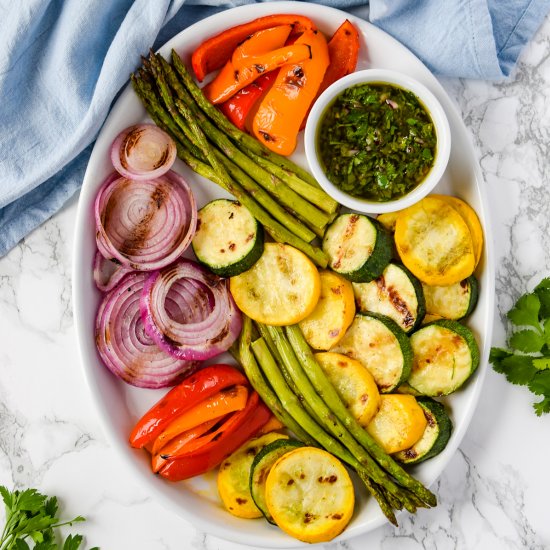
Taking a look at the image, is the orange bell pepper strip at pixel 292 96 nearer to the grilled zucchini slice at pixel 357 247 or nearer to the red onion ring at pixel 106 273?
the grilled zucchini slice at pixel 357 247

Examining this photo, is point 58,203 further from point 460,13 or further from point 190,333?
point 460,13

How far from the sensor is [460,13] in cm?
284

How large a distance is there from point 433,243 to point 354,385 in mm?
652

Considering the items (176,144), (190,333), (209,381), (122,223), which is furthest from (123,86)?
(209,381)

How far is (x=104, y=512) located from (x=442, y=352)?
5.53ft

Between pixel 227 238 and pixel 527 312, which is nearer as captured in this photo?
pixel 227 238

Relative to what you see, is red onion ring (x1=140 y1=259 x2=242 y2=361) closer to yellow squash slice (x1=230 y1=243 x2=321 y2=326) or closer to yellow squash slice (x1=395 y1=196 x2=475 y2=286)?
yellow squash slice (x1=230 y1=243 x2=321 y2=326)

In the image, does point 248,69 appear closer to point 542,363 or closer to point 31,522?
point 542,363

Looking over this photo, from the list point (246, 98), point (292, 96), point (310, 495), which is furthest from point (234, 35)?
point (310, 495)

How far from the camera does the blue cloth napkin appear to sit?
2811 mm

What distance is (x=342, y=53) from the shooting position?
2.83 metres

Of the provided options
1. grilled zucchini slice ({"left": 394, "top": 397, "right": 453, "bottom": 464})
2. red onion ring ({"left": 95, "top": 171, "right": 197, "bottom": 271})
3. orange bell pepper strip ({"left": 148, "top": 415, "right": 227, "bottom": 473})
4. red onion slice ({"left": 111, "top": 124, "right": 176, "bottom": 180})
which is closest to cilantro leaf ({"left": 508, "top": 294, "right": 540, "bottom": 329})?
grilled zucchini slice ({"left": 394, "top": 397, "right": 453, "bottom": 464})

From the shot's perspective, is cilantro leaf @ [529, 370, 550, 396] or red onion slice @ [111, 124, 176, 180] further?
cilantro leaf @ [529, 370, 550, 396]

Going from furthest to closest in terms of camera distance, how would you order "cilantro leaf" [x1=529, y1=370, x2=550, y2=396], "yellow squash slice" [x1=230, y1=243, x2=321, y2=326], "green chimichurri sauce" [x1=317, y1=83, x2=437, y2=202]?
1. "cilantro leaf" [x1=529, y1=370, x2=550, y2=396]
2. "yellow squash slice" [x1=230, y1=243, x2=321, y2=326]
3. "green chimichurri sauce" [x1=317, y1=83, x2=437, y2=202]
